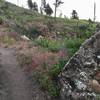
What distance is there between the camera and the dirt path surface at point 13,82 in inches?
530

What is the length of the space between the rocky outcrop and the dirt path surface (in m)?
1.79

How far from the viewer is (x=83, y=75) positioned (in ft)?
43.6

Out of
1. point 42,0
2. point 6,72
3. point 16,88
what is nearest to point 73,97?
point 16,88

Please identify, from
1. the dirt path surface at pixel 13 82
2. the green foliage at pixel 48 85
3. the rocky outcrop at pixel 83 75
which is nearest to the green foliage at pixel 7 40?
the dirt path surface at pixel 13 82

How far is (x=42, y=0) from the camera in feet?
273

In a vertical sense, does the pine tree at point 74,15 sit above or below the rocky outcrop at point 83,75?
above

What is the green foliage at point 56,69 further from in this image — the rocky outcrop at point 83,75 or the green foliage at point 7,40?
the green foliage at point 7,40

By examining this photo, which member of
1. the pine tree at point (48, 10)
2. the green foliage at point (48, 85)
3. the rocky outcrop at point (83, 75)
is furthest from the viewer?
the pine tree at point (48, 10)

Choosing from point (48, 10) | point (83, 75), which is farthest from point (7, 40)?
point (48, 10)

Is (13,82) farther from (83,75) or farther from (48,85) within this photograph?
(83,75)

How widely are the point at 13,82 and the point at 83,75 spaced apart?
143 inches

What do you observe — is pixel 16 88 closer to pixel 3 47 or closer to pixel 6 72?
pixel 6 72

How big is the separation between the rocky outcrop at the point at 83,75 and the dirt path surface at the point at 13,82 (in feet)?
5.88

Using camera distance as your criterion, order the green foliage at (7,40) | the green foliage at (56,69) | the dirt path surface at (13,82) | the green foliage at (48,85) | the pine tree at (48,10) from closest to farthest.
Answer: the green foliage at (48,85), the dirt path surface at (13,82), the green foliage at (56,69), the green foliage at (7,40), the pine tree at (48,10)
